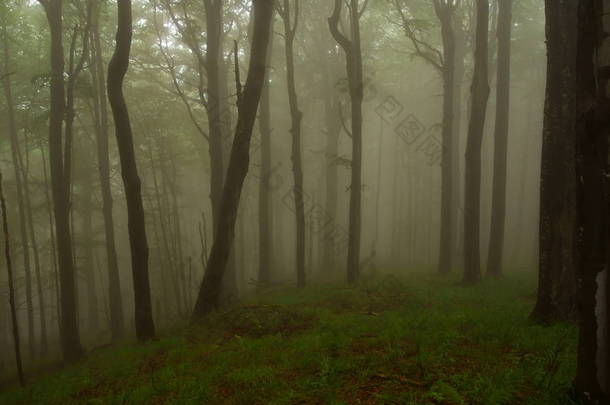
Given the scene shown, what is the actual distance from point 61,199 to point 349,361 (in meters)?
10.1

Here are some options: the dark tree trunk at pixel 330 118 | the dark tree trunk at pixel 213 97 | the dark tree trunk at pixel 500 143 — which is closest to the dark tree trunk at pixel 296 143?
the dark tree trunk at pixel 213 97

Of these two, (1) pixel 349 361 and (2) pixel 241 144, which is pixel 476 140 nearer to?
(2) pixel 241 144

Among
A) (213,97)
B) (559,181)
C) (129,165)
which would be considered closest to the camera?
(559,181)

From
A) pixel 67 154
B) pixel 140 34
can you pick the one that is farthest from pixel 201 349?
pixel 140 34

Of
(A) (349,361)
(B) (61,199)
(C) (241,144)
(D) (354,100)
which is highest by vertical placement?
(D) (354,100)

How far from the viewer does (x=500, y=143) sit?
44.4 feet

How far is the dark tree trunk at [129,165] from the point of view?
323 inches

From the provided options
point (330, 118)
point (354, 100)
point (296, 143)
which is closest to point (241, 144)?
point (354, 100)

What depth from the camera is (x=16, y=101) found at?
16.4m

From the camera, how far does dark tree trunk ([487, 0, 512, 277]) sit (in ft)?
42.0

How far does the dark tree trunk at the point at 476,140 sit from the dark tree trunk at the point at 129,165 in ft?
28.6

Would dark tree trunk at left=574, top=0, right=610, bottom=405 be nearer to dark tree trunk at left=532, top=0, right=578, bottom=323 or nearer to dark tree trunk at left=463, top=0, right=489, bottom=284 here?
dark tree trunk at left=532, top=0, right=578, bottom=323

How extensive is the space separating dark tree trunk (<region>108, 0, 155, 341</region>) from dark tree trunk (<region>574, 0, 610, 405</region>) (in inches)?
308

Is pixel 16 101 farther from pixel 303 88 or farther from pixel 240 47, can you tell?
pixel 303 88
